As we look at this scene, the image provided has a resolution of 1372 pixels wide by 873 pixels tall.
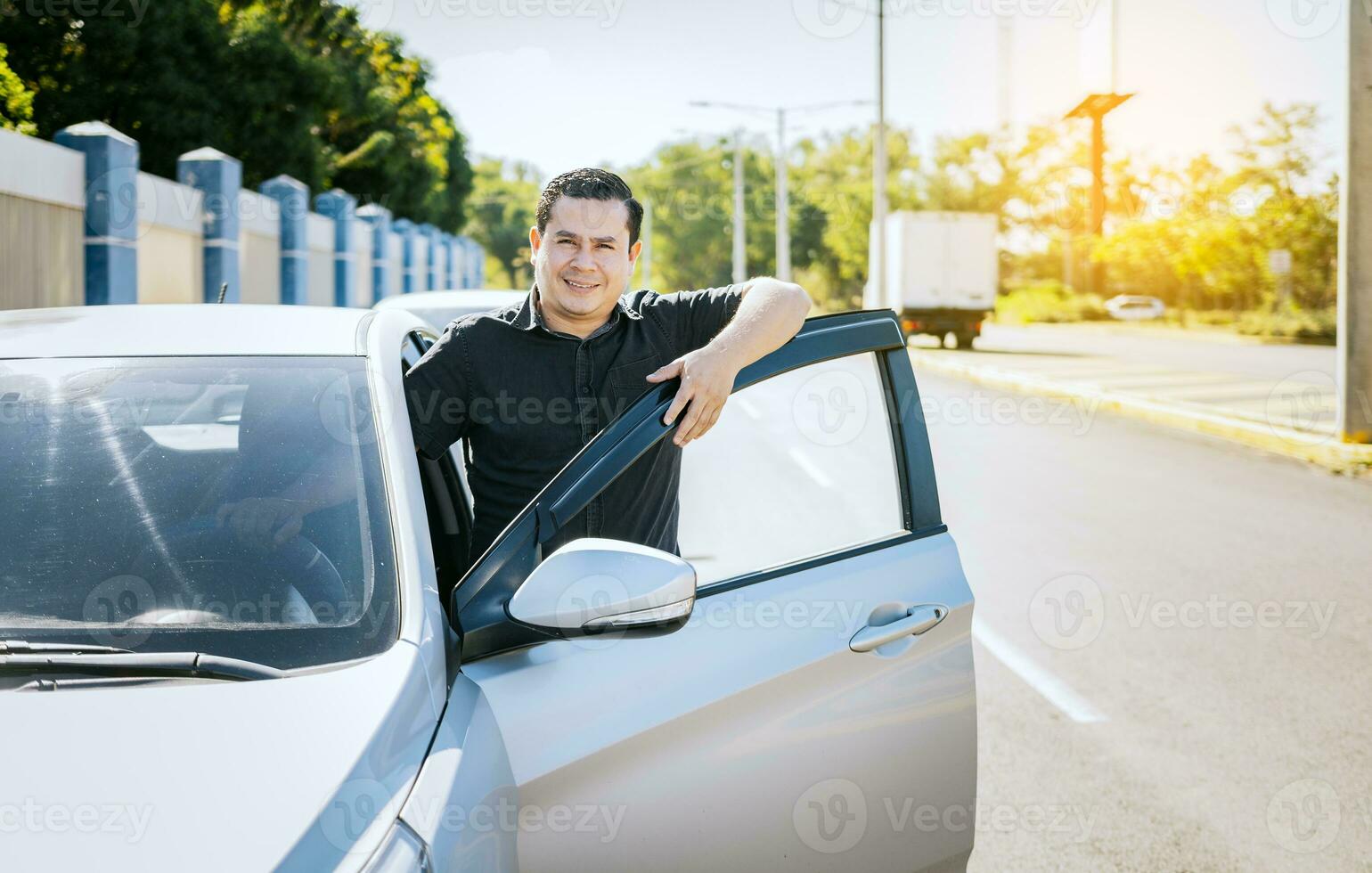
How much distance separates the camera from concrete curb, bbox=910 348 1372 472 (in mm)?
12570

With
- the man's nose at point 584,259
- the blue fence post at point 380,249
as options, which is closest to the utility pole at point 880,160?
the blue fence post at point 380,249

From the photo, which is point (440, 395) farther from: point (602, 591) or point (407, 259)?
point (407, 259)

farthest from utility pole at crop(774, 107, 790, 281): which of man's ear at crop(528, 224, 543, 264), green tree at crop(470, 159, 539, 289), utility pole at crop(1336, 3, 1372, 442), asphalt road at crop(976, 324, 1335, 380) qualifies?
green tree at crop(470, 159, 539, 289)

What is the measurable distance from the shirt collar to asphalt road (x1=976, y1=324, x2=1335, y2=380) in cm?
2262

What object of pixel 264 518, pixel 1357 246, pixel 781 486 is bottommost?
pixel 781 486

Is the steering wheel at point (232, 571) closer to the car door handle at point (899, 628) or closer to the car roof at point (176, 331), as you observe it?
the car roof at point (176, 331)

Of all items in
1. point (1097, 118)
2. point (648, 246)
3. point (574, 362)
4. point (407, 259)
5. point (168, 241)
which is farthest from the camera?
point (648, 246)

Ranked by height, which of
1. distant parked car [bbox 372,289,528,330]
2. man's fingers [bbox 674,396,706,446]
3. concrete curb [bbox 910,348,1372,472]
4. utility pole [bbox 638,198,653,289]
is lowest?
concrete curb [bbox 910,348,1372,472]

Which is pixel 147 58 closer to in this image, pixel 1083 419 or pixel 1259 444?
pixel 1083 419

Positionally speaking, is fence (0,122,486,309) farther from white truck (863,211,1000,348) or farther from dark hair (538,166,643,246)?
white truck (863,211,1000,348)

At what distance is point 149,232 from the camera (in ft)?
49.3

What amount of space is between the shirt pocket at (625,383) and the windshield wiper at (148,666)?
3.48ft

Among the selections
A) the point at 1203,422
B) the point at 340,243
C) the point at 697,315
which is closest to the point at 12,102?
the point at 340,243

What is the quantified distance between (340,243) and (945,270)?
58.4ft
